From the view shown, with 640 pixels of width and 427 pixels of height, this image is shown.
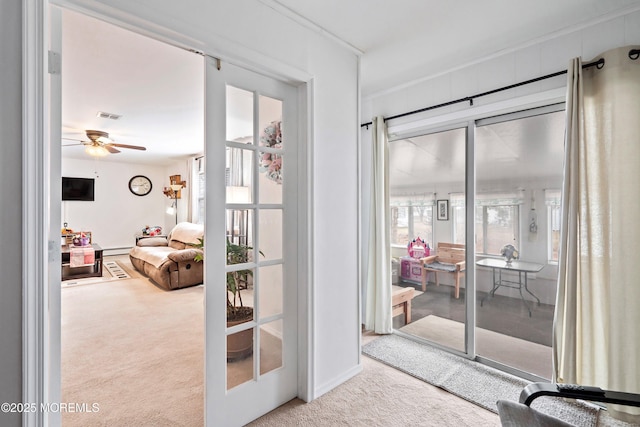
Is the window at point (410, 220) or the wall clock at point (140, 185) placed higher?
the wall clock at point (140, 185)

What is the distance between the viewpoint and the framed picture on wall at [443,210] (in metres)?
2.85

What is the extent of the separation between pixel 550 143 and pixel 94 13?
287 centimetres

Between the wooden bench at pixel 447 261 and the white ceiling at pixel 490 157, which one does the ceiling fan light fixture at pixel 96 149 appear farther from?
the wooden bench at pixel 447 261

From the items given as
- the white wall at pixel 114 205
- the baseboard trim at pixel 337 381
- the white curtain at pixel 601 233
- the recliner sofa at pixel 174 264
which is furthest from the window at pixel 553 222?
the white wall at pixel 114 205

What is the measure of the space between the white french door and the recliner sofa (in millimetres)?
2789

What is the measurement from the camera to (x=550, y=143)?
7.60 feet

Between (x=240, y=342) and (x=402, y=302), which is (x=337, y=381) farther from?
(x=402, y=302)

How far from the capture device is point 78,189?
758cm

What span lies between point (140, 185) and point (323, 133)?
8.10 metres

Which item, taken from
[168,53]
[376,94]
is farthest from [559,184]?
[168,53]

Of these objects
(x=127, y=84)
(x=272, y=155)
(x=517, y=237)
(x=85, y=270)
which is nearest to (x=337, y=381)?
(x=272, y=155)

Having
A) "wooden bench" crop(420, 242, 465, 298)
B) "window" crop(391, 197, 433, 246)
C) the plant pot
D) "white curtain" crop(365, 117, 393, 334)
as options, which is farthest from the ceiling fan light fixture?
"wooden bench" crop(420, 242, 465, 298)

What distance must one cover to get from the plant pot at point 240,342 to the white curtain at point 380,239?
1.61m

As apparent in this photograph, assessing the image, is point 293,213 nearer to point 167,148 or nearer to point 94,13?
point 94,13
